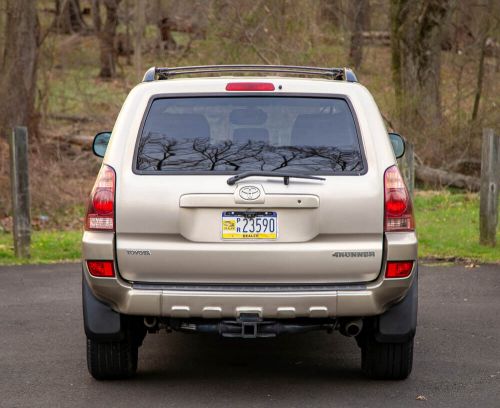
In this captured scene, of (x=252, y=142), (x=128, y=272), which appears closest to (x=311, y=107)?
(x=252, y=142)

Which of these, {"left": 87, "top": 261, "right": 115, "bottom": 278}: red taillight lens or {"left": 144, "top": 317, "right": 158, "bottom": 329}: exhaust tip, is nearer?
{"left": 87, "top": 261, "right": 115, "bottom": 278}: red taillight lens

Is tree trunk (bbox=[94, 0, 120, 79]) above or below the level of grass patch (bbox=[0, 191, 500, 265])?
above

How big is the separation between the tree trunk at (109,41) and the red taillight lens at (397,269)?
2244 centimetres

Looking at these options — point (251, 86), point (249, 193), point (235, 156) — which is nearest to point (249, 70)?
point (251, 86)

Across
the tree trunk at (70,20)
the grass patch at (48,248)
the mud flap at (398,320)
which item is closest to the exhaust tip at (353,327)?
the mud flap at (398,320)

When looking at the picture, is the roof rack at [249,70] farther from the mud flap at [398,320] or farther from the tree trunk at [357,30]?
the tree trunk at [357,30]

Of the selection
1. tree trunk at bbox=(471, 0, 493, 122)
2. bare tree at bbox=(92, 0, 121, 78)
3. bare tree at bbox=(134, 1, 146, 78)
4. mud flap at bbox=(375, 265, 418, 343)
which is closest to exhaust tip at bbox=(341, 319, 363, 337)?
mud flap at bbox=(375, 265, 418, 343)

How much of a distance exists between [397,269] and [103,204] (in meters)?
1.67

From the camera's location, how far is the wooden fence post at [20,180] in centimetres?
1146

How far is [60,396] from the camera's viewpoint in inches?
240

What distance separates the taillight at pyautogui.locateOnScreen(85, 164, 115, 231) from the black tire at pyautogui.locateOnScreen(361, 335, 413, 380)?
5.59 feet

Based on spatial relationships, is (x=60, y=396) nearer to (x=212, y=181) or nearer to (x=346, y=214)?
(x=212, y=181)

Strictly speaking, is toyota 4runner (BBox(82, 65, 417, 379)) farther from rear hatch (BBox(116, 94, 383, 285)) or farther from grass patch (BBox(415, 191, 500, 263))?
grass patch (BBox(415, 191, 500, 263))

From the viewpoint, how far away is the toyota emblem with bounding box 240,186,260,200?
579 centimetres
